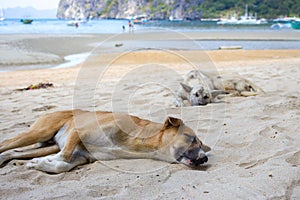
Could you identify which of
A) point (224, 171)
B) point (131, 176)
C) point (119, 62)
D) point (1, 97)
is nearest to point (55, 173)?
point (131, 176)

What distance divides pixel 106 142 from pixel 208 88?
4.17 metres

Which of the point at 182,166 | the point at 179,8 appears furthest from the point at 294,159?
the point at 179,8

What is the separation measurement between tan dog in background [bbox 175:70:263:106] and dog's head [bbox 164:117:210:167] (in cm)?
332

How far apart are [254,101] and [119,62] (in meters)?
11.8

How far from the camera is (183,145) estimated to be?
13.0 ft

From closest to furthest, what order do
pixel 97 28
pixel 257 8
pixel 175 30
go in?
pixel 175 30 → pixel 97 28 → pixel 257 8

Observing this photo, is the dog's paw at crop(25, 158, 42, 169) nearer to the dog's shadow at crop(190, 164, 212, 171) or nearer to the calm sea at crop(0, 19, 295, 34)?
the dog's shadow at crop(190, 164, 212, 171)

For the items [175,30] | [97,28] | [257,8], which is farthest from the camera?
[257,8]

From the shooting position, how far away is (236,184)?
11.6 ft

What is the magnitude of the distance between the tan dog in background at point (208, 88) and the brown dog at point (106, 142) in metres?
3.23

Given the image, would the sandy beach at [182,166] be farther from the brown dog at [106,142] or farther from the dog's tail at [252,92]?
the dog's tail at [252,92]

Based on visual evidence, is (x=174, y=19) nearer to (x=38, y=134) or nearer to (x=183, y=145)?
(x=38, y=134)

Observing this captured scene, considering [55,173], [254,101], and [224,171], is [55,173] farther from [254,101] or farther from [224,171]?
[254,101]

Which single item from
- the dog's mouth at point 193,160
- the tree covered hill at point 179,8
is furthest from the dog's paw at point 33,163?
the tree covered hill at point 179,8
